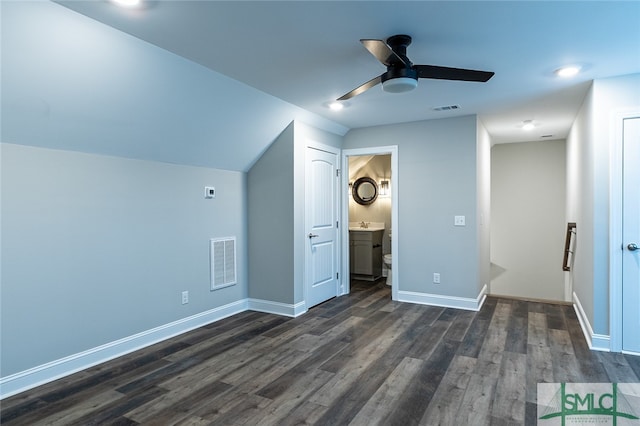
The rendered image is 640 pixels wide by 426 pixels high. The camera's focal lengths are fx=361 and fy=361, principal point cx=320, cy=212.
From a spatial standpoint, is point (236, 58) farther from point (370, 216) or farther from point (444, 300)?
point (370, 216)

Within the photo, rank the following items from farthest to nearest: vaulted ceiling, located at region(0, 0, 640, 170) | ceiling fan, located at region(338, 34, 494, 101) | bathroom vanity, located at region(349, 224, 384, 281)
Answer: bathroom vanity, located at region(349, 224, 384, 281) < ceiling fan, located at region(338, 34, 494, 101) < vaulted ceiling, located at region(0, 0, 640, 170)

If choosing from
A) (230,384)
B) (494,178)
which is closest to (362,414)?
(230,384)

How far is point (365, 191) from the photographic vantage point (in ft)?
22.9

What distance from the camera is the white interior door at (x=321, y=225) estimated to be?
15.1ft

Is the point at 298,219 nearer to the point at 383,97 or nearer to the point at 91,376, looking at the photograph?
the point at 383,97

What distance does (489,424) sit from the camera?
2.14 m

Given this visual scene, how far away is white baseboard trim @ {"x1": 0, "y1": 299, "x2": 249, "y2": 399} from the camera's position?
8.28 ft

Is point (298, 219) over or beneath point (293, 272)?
over

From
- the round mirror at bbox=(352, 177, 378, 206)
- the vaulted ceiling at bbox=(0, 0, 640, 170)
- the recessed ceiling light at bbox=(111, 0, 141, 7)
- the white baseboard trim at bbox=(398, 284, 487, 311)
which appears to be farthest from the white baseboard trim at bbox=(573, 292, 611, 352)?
the recessed ceiling light at bbox=(111, 0, 141, 7)

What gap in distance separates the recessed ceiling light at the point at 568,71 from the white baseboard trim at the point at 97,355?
13.5ft

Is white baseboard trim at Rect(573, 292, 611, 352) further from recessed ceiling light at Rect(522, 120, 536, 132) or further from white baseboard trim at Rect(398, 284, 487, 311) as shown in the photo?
recessed ceiling light at Rect(522, 120, 536, 132)

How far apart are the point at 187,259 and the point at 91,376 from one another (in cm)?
133

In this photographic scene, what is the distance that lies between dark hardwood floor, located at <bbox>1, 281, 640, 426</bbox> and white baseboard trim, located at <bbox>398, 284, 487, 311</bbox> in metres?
0.35

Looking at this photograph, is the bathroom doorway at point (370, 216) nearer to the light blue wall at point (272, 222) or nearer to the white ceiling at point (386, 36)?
the light blue wall at point (272, 222)
